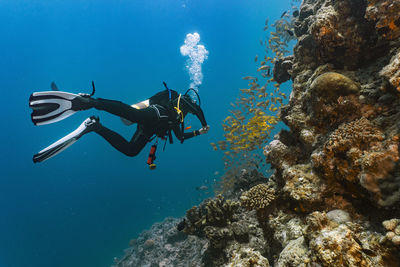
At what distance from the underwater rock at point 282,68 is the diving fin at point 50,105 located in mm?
6120

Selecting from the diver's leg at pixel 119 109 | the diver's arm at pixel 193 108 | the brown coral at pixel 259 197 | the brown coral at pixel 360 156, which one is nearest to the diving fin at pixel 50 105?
the diver's leg at pixel 119 109

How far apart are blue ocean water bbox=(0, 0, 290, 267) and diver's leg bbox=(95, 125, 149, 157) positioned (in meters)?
33.2

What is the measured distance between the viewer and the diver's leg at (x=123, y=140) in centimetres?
553

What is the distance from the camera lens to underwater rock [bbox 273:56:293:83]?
6277 millimetres

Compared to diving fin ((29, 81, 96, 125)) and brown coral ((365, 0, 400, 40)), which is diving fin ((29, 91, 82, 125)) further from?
brown coral ((365, 0, 400, 40))

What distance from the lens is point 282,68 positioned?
6.47 metres

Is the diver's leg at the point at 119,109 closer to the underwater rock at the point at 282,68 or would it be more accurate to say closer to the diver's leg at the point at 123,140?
the diver's leg at the point at 123,140

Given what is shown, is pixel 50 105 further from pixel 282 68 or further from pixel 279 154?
pixel 282 68

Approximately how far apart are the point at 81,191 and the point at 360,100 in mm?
79666

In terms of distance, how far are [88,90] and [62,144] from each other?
250 ft

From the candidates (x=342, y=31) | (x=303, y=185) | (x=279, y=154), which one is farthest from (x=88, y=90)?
(x=303, y=185)

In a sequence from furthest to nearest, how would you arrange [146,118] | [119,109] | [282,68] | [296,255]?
[282,68]
[146,118]
[119,109]
[296,255]

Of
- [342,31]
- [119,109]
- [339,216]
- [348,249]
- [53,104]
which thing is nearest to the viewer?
[348,249]

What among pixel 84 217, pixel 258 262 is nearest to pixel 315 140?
pixel 258 262
